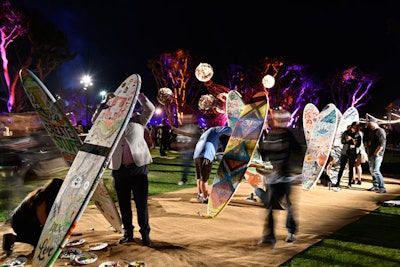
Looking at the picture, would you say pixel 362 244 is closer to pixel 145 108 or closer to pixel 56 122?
pixel 145 108

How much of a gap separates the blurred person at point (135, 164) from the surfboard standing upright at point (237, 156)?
154 centimetres

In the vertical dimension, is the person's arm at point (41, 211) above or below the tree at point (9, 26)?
below

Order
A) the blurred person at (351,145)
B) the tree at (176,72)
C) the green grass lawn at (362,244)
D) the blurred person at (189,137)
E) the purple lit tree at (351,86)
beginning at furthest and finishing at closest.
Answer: the purple lit tree at (351,86) < the tree at (176,72) < the blurred person at (351,145) < the blurred person at (189,137) < the green grass lawn at (362,244)

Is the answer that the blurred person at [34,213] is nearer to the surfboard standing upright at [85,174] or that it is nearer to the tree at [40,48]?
the surfboard standing upright at [85,174]

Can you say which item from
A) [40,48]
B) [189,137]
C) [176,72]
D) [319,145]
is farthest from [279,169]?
[176,72]

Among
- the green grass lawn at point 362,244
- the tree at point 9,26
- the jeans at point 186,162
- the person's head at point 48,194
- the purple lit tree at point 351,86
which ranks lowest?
the green grass lawn at point 362,244

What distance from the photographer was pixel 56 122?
13.8 feet

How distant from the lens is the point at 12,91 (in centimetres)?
2830

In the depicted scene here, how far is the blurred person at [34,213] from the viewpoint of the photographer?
3.95 meters

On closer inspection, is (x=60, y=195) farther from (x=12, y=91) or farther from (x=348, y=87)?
(x=348, y=87)

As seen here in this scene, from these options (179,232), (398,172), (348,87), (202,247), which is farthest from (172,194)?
(348,87)

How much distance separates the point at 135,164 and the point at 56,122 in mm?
1021

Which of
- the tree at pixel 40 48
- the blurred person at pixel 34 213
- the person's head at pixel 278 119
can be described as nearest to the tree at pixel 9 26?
the tree at pixel 40 48

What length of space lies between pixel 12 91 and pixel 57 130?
27.4 metres
